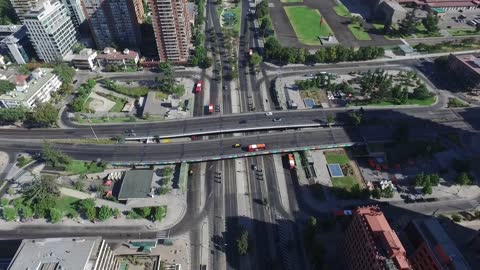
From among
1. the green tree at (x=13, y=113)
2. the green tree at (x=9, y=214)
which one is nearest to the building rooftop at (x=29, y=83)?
the green tree at (x=13, y=113)

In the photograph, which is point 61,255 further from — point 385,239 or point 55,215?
point 385,239

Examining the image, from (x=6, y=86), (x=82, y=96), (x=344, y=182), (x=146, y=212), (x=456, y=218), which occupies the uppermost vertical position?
(x=6, y=86)

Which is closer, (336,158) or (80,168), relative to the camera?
(80,168)

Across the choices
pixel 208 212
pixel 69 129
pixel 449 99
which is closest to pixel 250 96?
pixel 208 212

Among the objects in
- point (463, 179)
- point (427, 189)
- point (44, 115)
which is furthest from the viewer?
point (44, 115)

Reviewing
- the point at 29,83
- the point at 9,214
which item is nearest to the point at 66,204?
the point at 9,214

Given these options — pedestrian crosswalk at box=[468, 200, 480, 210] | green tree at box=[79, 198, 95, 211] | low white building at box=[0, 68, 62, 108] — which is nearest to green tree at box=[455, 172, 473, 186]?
pedestrian crosswalk at box=[468, 200, 480, 210]

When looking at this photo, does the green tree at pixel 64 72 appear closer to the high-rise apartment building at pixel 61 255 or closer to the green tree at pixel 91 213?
the green tree at pixel 91 213

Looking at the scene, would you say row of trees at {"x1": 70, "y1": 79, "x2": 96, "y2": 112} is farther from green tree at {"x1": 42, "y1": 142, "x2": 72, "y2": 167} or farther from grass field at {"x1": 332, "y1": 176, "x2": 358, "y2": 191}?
grass field at {"x1": 332, "y1": 176, "x2": 358, "y2": 191}
